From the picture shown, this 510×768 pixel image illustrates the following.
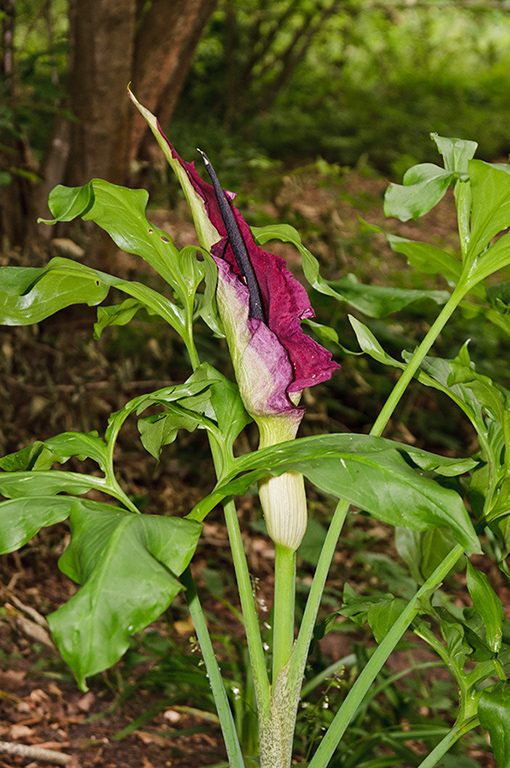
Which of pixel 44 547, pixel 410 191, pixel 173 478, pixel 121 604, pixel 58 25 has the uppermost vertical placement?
pixel 410 191

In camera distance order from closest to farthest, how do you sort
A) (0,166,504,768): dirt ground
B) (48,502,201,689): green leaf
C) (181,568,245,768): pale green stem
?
(48,502,201,689): green leaf
(181,568,245,768): pale green stem
(0,166,504,768): dirt ground

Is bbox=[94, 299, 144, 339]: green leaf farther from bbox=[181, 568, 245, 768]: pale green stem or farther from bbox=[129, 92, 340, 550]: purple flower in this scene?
bbox=[181, 568, 245, 768]: pale green stem

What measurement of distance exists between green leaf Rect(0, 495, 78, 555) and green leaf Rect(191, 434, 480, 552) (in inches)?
4.5

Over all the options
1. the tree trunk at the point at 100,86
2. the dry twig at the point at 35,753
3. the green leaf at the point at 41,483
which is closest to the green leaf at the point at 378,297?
the green leaf at the point at 41,483

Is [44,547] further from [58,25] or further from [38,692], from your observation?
[58,25]

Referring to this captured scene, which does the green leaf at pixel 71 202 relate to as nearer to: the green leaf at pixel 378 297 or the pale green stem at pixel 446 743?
the green leaf at pixel 378 297

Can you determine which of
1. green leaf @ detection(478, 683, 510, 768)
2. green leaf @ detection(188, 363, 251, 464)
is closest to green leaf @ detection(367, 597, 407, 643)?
green leaf @ detection(478, 683, 510, 768)

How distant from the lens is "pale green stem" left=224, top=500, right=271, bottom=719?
60 cm

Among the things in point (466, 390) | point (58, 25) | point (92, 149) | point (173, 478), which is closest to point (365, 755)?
point (466, 390)

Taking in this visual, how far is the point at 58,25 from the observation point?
4.95 metres

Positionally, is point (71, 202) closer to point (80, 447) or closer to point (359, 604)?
point (80, 447)

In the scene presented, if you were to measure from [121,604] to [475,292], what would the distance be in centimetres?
54

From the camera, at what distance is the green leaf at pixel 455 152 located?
588 mm

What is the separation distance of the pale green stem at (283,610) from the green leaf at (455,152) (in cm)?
35
